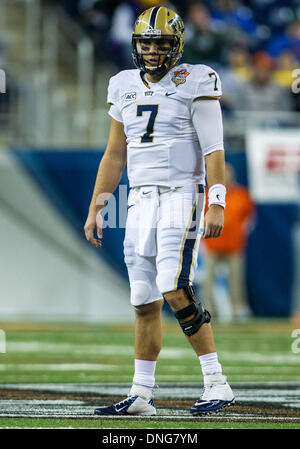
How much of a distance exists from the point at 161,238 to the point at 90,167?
7.46 meters

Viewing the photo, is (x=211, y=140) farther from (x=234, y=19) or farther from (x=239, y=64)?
(x=234, y=19)

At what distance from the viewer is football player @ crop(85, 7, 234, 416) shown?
4473mm

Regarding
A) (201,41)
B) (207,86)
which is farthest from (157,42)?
(201,41)

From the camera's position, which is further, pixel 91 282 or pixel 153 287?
pixel 91 282

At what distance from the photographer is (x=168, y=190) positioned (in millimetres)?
4570

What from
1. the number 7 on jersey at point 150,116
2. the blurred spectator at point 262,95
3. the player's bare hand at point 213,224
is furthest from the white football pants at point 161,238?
the blurred spectator at point 262,95

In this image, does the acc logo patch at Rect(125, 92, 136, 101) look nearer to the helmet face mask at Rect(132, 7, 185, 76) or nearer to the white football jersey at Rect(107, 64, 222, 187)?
the white football jersey at Rect(107, 64, 222, 187)

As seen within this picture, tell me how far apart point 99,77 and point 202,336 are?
935 centimetres

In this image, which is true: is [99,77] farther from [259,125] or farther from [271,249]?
[271,249]

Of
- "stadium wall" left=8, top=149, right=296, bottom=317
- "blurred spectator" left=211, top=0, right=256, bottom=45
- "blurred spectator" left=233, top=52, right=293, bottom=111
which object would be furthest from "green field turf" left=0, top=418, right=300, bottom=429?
"blurred spectator" left=211, top=0, right=256, bottom=45

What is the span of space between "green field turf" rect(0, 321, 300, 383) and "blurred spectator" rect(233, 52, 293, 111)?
289 cm

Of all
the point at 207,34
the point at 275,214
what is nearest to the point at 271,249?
the point at 275,214

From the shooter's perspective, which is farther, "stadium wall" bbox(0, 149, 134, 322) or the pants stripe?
"stadium wall" bbox(0, 149, 134, 322)
